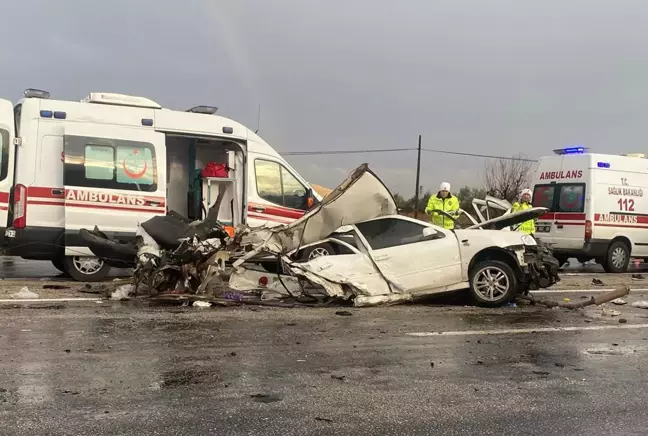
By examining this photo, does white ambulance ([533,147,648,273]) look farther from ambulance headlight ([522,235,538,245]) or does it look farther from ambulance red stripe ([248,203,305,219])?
ambulance red stripe ([248,203,305,219])

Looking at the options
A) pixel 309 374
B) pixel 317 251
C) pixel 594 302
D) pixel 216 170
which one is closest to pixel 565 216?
pixel 594 302

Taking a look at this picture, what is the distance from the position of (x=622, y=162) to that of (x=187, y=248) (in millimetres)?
10456

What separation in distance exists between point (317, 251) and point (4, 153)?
528cm

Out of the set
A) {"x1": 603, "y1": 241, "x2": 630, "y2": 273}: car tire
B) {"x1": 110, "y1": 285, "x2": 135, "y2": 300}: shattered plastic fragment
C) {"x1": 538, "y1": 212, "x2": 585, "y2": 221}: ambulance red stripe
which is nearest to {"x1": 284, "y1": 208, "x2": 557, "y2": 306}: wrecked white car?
{"x1": 110, "y1": 285, "x2": 135, "y2": 300}: shattered plastic fragment

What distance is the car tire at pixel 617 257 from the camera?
44.0 ft

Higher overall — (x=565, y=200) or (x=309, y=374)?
(x=565, y=200)

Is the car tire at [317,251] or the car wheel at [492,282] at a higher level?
the car tire at [317,251]

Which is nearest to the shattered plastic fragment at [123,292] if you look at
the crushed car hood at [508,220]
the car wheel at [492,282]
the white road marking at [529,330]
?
the white road marking at [529,330]

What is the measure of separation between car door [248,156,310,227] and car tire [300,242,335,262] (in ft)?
8.56

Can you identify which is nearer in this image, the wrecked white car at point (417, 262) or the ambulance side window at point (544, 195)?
the wrecked white car at point (417, 262)

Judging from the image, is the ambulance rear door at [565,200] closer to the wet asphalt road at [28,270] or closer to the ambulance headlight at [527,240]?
the ambulance headlight at [527,240]

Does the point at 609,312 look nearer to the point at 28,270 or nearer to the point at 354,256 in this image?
the point at 354,256

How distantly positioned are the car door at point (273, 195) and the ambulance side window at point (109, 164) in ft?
6.03

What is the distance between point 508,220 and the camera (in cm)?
852
